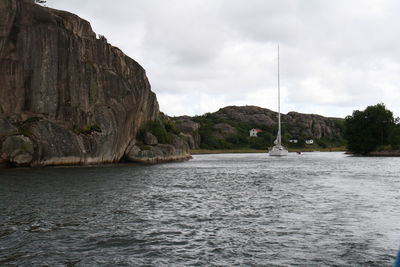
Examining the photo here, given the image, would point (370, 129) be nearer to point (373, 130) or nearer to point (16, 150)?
point (373, 130)

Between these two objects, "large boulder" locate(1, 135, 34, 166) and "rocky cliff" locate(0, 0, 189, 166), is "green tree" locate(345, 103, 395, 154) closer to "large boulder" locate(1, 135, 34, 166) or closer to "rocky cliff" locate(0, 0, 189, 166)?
"rocky cliff" locate(0, 0, 189, 166)

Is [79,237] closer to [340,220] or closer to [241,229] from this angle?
[241,229]

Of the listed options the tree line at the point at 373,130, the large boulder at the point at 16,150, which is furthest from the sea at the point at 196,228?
the tree line at the point at 373,130

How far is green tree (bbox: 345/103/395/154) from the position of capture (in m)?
132

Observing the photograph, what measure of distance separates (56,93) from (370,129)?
10426 cm

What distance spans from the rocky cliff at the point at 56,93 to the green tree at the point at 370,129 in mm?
86579

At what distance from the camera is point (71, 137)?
63375 millimetres

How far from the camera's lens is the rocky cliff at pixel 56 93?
5978 centimetres

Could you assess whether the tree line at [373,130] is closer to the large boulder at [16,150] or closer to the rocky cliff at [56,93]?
the rocky cliff at [56,93]

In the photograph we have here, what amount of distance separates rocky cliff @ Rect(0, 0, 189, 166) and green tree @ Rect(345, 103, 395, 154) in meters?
86.6

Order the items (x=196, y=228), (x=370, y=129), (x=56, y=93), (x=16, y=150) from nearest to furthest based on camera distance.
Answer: (x=196, y=228) < (x=16, y=150) < (x=56, y=93) < (x=370, y=129)

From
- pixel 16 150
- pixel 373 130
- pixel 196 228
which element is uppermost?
pixel 373 130

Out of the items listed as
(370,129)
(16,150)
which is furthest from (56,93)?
(370,129)

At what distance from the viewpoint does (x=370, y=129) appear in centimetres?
13212
